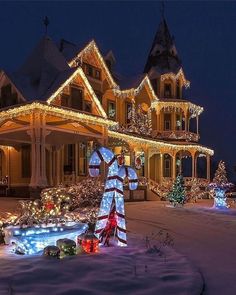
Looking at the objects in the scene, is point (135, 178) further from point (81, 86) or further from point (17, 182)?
point (17, 182)

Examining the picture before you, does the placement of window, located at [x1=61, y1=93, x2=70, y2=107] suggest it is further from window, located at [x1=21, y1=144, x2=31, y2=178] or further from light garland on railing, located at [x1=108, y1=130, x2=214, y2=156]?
window, located at [x1=21, y1=144, x2=31, y2=178]

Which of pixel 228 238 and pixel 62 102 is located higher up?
pixel 62 102

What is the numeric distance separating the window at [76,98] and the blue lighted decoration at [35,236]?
38.0 feet

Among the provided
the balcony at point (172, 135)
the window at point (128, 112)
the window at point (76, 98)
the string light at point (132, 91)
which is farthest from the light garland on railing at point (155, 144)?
the string light at point (132, 91)

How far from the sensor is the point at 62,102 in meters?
19.9

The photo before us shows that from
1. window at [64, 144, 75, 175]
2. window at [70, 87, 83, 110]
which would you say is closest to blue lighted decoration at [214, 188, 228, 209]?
window at [70, 87, 83, 110]

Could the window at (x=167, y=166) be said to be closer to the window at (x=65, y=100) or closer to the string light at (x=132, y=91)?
the string light at (x=132, y=91)

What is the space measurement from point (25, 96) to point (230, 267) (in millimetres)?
13107

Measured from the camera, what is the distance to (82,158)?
26078mm

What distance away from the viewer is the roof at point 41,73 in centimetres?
1893

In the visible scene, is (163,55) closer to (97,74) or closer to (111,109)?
(111,109)

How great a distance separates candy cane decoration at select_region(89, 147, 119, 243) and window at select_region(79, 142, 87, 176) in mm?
15787

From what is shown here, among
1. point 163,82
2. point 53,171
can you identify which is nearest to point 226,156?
point 163,82

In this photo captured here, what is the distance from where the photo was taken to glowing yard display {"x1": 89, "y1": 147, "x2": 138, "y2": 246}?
9.61 m
